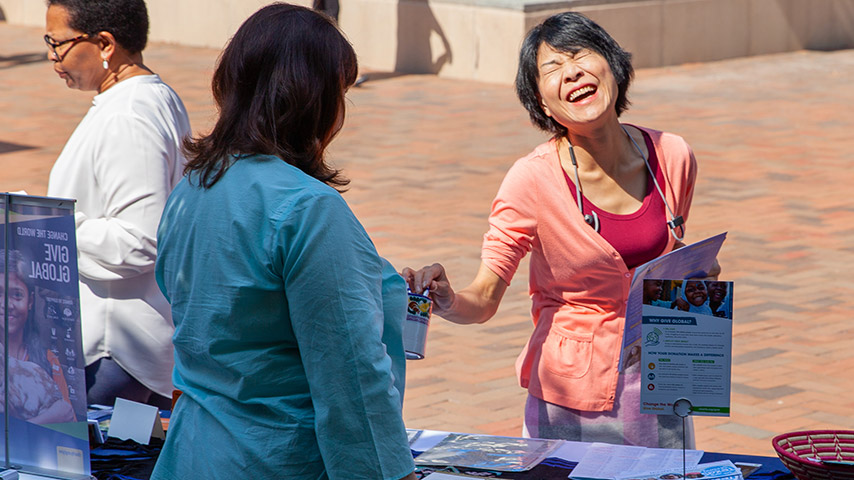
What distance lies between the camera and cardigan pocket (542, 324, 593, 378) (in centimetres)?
285

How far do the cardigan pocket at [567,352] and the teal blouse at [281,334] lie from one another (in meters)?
1.08

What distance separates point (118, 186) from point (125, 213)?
0.08 meters

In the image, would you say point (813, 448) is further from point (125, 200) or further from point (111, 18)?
point (111, 18)

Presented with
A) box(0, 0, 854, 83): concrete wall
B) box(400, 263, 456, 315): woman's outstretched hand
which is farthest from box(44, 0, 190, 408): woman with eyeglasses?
box(0, 0, 854, 83): concrete wall

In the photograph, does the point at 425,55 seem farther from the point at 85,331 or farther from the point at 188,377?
the point at 188,377

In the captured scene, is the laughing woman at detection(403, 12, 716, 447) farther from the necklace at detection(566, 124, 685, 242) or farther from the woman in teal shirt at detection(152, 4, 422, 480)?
the woman in teal shirt at detection(152, 4, 422, 480)

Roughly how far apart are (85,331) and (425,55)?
39.9 feet

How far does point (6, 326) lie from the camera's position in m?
2.45

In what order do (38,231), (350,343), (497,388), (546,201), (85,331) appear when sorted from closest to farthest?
(350,343)
(38,231)
(546,201)
(85,331)
(497,388)

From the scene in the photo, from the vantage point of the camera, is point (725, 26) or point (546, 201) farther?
point (725, 26)

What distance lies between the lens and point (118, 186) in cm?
304

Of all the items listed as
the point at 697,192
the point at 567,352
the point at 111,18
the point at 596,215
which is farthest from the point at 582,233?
the point at 697,192

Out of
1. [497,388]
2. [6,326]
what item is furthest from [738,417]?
[6,326]

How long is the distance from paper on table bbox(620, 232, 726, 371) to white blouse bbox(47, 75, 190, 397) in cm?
134
